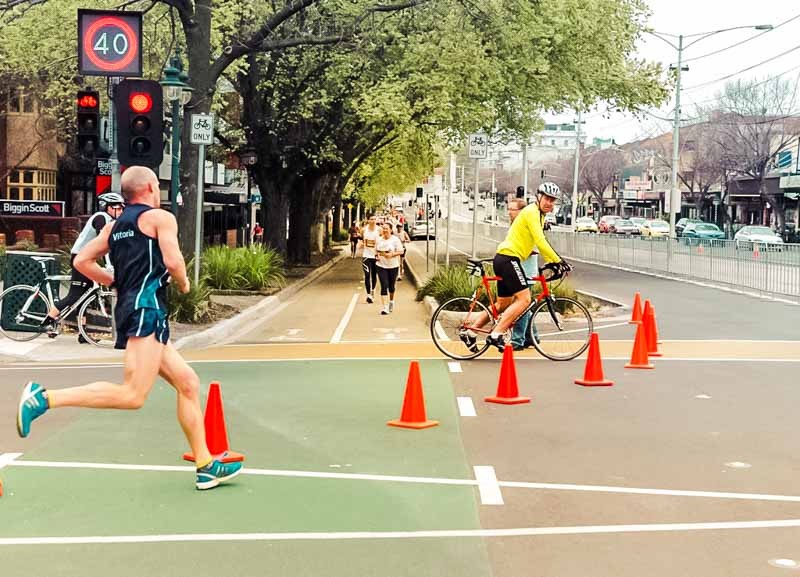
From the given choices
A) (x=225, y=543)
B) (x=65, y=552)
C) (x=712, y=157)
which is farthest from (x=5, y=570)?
(x=712, y=157)

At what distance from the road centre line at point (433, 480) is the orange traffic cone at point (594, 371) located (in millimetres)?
4560

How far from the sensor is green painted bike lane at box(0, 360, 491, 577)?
5.80 m

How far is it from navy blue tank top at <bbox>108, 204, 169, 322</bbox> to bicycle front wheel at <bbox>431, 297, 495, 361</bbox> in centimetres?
689

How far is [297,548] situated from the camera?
6023 millimetres

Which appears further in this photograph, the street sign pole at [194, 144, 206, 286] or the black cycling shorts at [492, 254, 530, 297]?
the street sign pole at [194, 144, 206, 286]

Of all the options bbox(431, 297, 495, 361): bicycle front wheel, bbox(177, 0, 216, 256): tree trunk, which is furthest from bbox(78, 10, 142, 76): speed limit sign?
bbox(431, 297, 495, 361): bicycle front wheel

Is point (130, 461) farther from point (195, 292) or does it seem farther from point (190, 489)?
point (195, 292)

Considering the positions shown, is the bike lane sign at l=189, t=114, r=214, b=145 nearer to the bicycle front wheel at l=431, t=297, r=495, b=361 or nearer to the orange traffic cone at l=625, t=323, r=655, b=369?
the bicycle front wheel at l=431, t=297, r=495, b=361

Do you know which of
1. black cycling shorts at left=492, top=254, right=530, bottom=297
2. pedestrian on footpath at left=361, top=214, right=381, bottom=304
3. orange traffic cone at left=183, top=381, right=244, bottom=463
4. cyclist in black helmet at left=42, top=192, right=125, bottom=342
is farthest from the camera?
pedestrian on footpath at left=361, top=214, right=381, bottom=304

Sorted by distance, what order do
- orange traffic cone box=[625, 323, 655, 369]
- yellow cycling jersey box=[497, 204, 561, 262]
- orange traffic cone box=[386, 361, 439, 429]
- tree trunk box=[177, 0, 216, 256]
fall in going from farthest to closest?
tree trunk box=[177, 0, 216, 256] < orange traffic cone box=[625, 323, 655, 369] < yellow cycling jersey box=[497, 204, 561, 262] < orange traffic cone box=[386, 361, 439, 429]

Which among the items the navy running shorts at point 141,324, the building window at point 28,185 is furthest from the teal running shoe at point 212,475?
the building window at point 28,185

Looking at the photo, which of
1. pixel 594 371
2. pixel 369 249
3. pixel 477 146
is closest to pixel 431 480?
pixel 594 371

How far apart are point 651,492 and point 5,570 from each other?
386cm

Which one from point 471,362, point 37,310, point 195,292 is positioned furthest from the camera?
point 195,292
